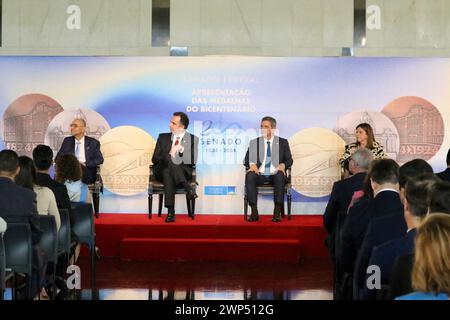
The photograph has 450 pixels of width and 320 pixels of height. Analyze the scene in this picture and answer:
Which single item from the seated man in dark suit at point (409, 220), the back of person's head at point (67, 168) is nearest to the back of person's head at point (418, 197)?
the seated man in dark suit at point (409, 220)

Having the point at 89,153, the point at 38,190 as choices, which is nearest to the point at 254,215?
the point at 89,153

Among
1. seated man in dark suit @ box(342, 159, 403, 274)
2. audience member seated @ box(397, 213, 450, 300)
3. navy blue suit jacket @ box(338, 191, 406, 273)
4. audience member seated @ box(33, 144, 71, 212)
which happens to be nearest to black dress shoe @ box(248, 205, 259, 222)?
audience member seated @ box(33, 144, 71, 212)

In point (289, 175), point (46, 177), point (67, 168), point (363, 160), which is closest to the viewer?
point (46, 177)

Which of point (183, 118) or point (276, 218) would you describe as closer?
point (276, 218)

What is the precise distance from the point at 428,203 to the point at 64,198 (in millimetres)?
3717

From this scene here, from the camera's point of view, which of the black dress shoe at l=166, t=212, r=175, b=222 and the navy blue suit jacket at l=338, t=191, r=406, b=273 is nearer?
the navy blue suit jacket at l=338, t=191, r=406, b=273

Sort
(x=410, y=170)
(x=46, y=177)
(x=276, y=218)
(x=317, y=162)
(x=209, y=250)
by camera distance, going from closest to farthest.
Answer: (x=410, y=170) < (x=46, y=177) < (x=209, y=250) < (x=276, y=218) < (x=317, y=162)

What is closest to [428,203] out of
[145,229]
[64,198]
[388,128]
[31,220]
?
[31,220]

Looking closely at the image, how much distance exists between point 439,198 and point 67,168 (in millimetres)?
4445

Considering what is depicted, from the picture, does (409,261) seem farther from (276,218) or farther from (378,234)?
(276,218)

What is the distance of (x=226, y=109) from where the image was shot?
10.0 metres

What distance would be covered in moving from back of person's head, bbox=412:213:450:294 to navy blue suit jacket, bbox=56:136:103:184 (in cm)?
728

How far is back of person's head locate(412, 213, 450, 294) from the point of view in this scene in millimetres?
2543

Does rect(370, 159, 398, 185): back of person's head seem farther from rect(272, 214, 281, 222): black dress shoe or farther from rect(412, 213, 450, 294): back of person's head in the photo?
rect(272, 214, 281, 222): black dress shoe
